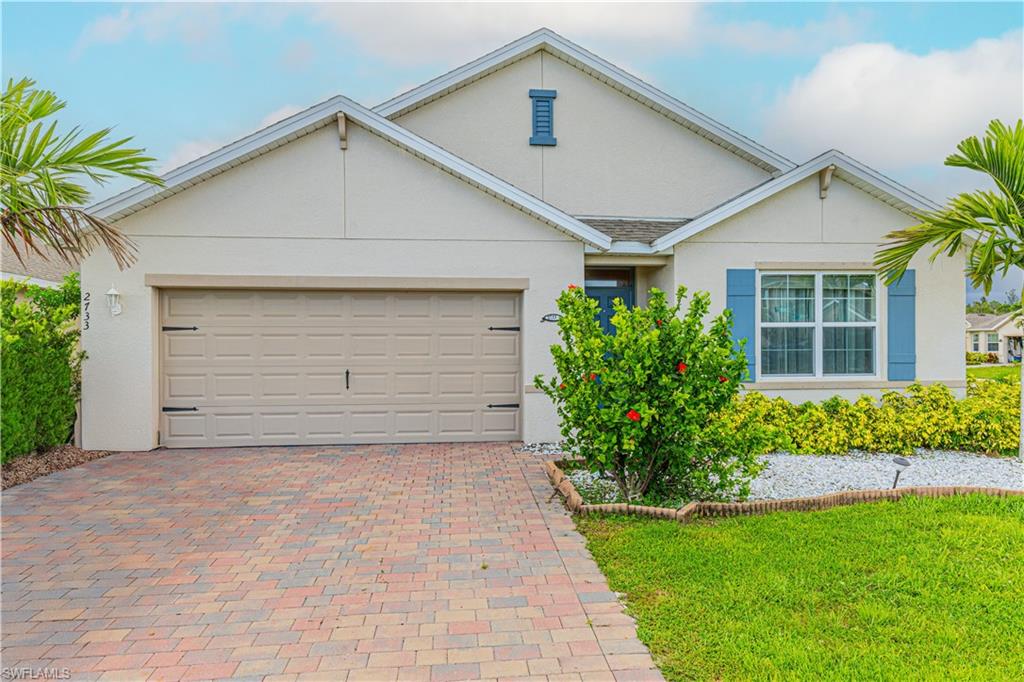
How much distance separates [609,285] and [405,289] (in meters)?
3.79

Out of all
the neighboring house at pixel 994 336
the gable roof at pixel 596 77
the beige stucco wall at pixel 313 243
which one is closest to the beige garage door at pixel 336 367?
the beige stucco wall at pixel 313 243

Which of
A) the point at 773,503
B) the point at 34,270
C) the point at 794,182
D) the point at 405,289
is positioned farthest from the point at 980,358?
the point at 34,270

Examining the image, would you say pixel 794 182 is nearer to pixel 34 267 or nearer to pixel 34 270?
pixel 34 270

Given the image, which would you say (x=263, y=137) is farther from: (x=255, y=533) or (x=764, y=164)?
(x=764, y=164)

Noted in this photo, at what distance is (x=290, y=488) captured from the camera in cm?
692

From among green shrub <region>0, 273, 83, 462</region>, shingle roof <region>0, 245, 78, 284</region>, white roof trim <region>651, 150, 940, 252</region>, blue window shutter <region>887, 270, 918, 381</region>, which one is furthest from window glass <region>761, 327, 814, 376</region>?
shingle roof <region>0, 245, 78, 284</region>

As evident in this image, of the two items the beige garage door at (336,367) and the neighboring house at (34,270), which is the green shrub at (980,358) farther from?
the neighboring house at (34,270)

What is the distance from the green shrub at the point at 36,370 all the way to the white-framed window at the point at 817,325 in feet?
34.2

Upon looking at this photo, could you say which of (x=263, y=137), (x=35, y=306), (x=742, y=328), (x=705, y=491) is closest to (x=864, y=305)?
(x=742, y=328)

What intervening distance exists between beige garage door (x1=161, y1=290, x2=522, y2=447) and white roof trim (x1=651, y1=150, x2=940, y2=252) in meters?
2.92

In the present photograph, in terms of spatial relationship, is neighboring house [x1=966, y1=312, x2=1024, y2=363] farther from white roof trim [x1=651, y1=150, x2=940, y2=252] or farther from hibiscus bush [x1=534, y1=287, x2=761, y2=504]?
hibiscus bush [x1=534, y1=287, x2=761, y2=504]

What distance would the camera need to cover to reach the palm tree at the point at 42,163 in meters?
5.04

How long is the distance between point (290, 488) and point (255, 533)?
1.56 metres

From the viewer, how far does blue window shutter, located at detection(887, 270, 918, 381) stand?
32.0 ft
